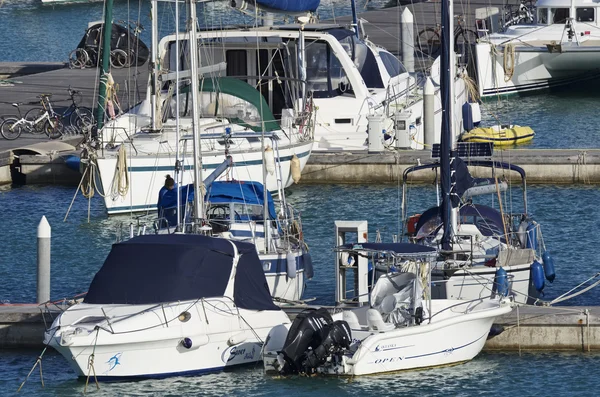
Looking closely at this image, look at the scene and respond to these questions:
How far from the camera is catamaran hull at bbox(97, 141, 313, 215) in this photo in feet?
102

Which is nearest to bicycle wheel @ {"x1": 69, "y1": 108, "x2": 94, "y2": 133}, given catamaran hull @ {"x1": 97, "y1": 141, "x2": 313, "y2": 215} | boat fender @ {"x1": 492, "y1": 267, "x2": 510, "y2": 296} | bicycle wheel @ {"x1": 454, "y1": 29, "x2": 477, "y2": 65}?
catamaran hull @ {"x1": 97, "y1": 141, "x2": 313, "y2": 215}

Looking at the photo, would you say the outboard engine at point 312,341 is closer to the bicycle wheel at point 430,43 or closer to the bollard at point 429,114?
the bollard at point 429,114

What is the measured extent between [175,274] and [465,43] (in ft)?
108

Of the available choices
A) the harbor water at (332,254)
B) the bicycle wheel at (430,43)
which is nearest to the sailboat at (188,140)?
the harbor water at (332,254)

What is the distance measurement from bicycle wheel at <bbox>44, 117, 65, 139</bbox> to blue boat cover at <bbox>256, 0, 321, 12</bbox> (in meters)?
6.66

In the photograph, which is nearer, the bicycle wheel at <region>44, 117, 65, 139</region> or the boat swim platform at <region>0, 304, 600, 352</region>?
the boat swim platform at <region>0, 304, 600, 352</region>

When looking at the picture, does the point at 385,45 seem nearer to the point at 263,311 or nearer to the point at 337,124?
the point at 337,124

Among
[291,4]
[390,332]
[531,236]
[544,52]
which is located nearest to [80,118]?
[291,4]

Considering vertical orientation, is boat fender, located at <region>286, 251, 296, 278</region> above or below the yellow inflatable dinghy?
below

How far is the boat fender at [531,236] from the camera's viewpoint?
24625 mm

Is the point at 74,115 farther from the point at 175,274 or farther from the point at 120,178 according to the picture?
the point at 175,274

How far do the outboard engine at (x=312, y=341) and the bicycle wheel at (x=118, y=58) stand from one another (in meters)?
31.1

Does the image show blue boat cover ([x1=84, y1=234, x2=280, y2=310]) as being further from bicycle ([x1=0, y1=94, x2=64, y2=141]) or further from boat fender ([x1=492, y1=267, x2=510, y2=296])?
bicycle ([x1=0, y1=94, x2=64, y2=141])

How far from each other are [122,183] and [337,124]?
7550mm
